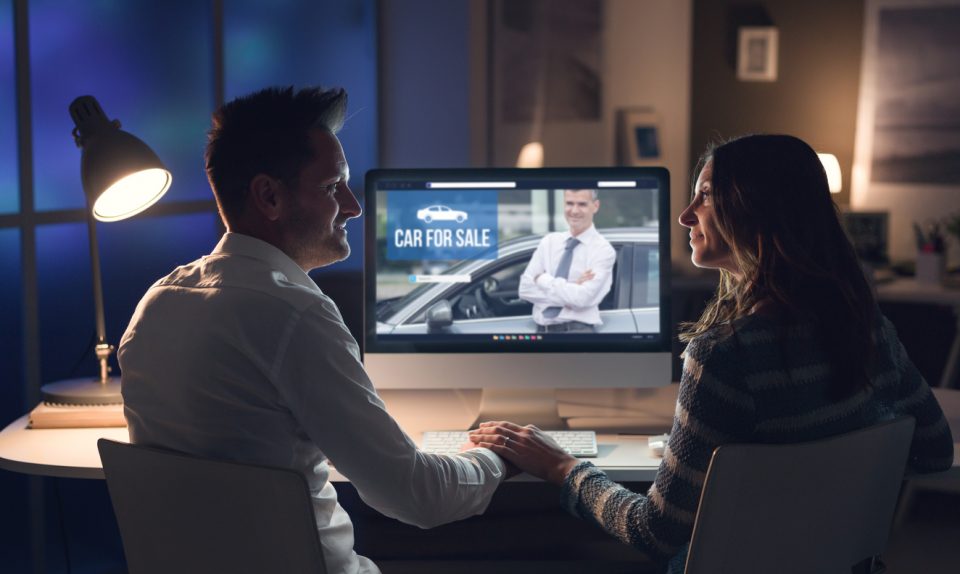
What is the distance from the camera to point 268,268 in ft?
5.17

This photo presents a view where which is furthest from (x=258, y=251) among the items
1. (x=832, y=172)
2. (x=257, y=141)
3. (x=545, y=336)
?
(x=832, y=172)

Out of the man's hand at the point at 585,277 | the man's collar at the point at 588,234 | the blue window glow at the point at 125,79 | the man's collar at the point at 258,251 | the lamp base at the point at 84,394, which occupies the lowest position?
the lamp base at the point at 84,394

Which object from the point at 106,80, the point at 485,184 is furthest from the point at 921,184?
the point at 106,80

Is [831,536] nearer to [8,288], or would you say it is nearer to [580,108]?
[8,288]

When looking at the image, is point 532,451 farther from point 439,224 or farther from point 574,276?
point 439,224

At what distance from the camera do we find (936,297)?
447 cm

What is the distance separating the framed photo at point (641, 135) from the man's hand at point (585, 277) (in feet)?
10.6

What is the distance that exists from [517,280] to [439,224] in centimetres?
21

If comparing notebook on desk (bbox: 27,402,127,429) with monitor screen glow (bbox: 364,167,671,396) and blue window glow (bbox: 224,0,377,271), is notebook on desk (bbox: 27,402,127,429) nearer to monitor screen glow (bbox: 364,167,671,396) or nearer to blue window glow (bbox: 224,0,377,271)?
monitor screen glow (bbox: 364,167,671,396)

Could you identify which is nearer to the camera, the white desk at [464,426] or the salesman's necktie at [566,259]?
the white desk at [464,426]

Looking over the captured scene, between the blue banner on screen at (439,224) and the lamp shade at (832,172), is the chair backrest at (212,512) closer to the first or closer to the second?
the blue banner on screen at (439,224)

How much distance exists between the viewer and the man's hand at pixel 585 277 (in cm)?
225

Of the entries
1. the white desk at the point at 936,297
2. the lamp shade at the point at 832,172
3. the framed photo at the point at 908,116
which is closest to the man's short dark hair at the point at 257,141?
the lamp shade at the point at 832,172

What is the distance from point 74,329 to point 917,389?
199 cm
